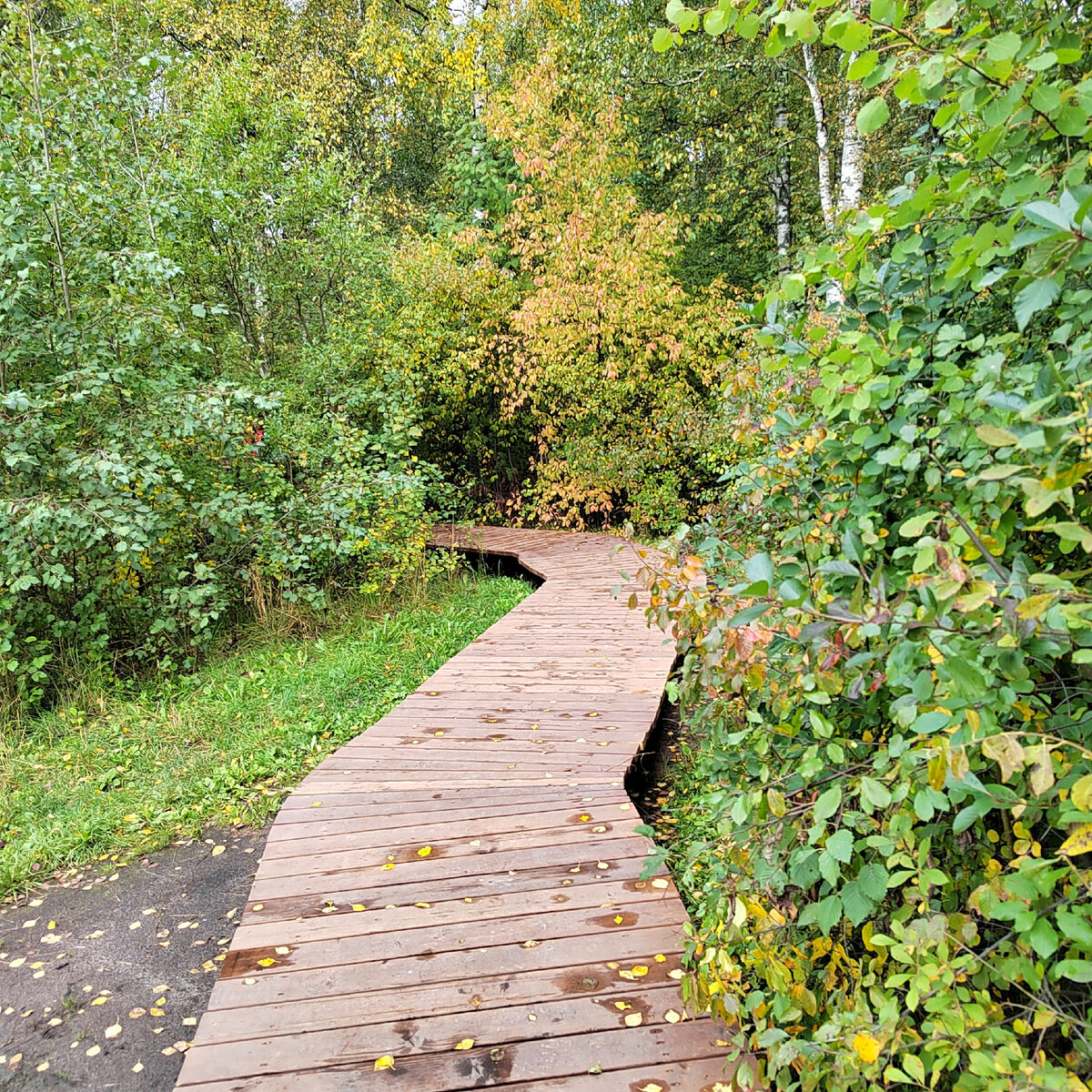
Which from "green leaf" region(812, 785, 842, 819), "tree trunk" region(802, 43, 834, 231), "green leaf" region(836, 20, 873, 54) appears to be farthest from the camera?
"tree trunk" region(802, 43, 834, 231)

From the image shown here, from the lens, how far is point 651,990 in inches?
76.2

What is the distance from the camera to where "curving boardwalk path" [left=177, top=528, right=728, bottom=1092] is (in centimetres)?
177

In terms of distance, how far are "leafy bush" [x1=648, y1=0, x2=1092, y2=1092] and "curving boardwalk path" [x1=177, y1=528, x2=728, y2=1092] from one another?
15.3 inches

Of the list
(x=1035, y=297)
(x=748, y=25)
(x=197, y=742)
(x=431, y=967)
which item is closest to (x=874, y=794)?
(x=1035, y=297)

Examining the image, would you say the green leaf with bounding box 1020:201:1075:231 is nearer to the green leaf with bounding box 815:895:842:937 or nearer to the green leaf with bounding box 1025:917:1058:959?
the green leaf with bounding box 1025:917:1058:959

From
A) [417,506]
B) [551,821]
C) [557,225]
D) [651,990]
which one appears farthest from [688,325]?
[651,990]

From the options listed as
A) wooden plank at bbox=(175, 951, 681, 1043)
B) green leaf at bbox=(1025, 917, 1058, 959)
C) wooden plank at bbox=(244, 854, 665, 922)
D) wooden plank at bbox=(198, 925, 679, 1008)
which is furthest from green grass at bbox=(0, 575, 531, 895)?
green leaf at bbox=(1025, 917, 1058, 959)

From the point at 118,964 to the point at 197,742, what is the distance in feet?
5.95

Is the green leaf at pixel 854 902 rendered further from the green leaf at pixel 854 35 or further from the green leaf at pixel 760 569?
the green leaf at pixel 854 35

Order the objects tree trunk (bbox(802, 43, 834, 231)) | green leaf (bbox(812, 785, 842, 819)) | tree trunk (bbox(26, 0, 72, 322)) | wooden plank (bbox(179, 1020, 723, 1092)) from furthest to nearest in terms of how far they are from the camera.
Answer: tree trunk (bbox(802, 43, 834, 231))
tree trunk (bbox(26, 0, 72, 322))
wooden plank (bbox(179, 1020, 723, 1092))
green leaf (bbox(812, 785, 842, 819))

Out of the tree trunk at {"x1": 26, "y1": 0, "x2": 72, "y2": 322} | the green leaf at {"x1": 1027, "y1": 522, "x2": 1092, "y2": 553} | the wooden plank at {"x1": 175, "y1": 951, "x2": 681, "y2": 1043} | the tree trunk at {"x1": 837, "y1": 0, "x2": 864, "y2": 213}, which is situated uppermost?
the tree trunk at {"x1": 837, "y1": 0, "x2": 864, "y2": 213}

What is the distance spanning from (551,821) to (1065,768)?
6.70 feet

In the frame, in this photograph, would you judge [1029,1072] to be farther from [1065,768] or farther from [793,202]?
[793,202]

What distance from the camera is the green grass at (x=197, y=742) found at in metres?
3.75
